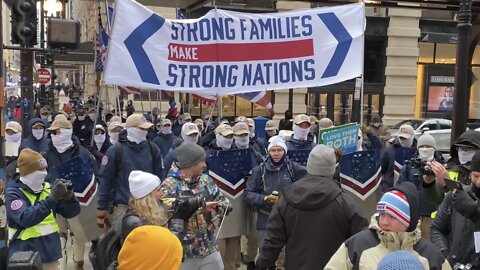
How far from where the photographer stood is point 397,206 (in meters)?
3.21

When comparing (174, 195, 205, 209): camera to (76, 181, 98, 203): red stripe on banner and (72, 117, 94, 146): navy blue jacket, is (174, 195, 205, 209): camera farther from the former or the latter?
(72, 117, 94, 146): navy blue jacket

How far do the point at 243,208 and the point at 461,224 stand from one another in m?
3.29

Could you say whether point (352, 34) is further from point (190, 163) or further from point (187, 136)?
point (190, 163)

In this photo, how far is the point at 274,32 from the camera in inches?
320

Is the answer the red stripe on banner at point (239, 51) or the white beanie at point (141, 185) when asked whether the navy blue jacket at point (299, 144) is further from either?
the white beanie at point (141, 185)

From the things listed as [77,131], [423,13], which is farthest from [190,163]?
[423,13]

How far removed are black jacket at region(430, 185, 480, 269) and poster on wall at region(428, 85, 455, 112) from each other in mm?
24619

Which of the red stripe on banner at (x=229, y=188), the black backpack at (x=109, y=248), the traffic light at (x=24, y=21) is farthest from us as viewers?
the traffic light at (x=24, y=21)

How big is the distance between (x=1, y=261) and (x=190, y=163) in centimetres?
173

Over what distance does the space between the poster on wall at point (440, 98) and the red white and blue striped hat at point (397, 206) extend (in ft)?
84.0

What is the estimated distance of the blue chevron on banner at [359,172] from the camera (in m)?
7.35

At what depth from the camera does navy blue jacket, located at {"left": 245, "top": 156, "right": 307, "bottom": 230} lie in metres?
6.25

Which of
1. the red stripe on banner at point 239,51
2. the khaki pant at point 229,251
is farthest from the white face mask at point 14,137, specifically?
the khaki pant at point 229,251

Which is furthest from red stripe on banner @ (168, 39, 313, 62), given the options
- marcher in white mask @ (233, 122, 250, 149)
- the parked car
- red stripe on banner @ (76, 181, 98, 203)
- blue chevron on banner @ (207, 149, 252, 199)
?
the parked car
